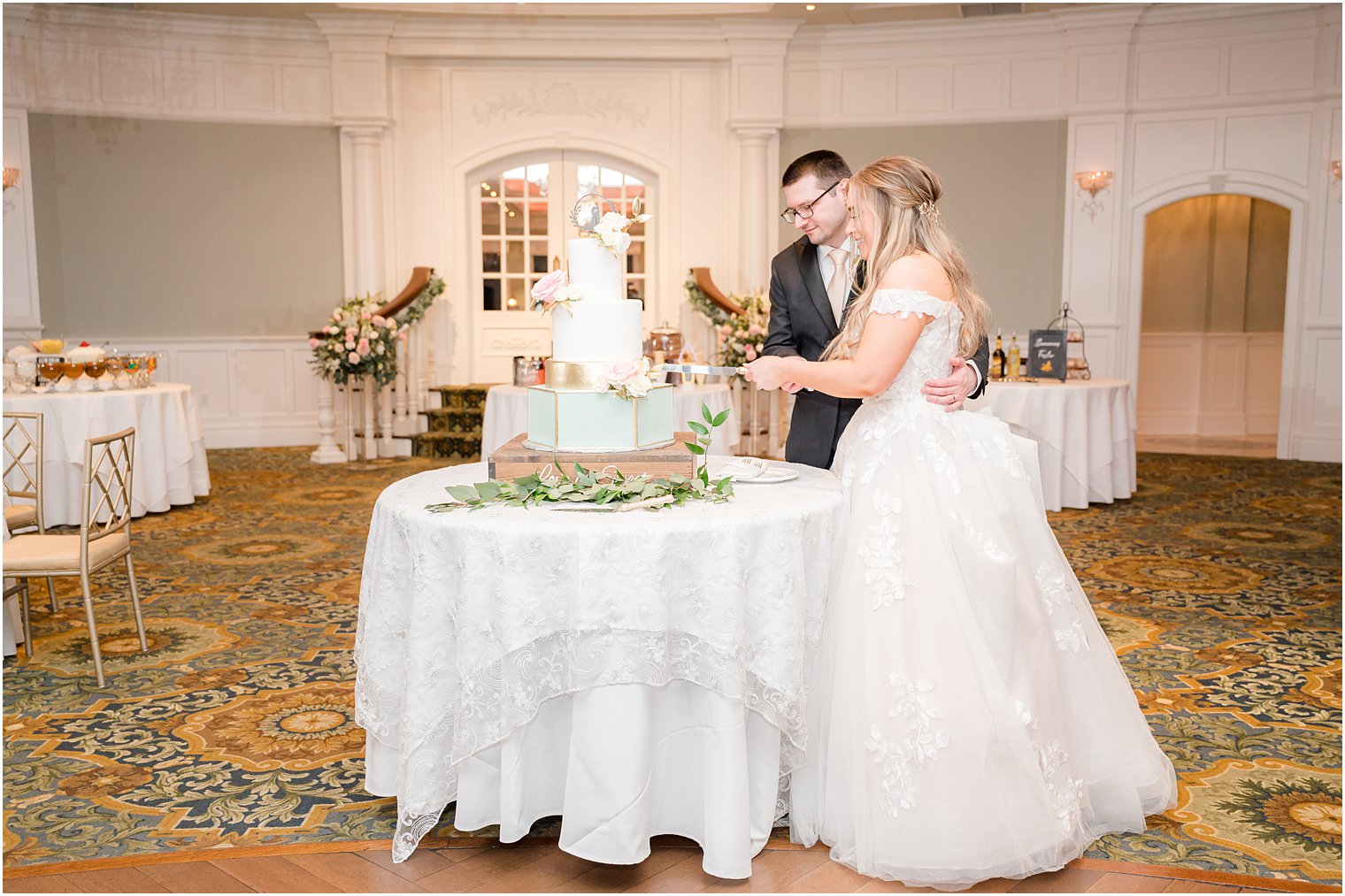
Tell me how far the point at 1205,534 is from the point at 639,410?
4876 mm

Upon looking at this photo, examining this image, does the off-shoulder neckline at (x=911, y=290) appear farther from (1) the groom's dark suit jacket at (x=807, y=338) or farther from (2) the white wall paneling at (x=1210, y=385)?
(2) the white wall paneling at (x=1210, y=385)

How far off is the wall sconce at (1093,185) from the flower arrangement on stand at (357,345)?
6.16 m

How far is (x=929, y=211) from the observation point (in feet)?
8.88

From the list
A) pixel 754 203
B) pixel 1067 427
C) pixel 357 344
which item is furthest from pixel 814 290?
pixel 754 203

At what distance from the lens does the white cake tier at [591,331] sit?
2.86 metres

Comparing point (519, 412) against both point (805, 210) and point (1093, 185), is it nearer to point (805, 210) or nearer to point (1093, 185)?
point (805, 210)

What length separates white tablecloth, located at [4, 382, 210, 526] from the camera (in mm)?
6340

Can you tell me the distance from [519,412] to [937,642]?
14.1 feet

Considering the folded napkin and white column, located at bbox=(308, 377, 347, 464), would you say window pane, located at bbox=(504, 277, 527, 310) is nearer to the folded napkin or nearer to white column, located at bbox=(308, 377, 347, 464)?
A: white column, located at bbox=(308, 377, 347, 464)

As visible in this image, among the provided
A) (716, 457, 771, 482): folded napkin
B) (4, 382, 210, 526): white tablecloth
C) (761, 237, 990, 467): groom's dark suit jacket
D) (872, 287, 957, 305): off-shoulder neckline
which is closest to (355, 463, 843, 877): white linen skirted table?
(716, 457, 771, 482): folded napkin

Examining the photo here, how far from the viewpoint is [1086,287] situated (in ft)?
32.7

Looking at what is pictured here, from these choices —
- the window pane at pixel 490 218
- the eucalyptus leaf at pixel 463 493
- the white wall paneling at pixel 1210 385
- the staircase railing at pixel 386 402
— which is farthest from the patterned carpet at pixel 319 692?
the white wall paneling at pixel 1210 385

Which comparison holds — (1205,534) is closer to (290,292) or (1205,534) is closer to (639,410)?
(639,410)

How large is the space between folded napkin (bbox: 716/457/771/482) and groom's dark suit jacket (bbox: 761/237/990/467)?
1.05 feet
